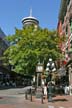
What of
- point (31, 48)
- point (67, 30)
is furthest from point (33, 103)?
point (67, 30)

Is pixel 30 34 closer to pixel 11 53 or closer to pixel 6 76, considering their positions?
pixel 11 53

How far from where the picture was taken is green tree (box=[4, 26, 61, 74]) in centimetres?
4275

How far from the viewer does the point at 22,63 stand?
43.0 meters

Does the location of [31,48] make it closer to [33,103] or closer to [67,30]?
[67,30]

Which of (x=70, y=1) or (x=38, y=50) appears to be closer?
(x=38, y=50)

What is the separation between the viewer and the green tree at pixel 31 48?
42.8m

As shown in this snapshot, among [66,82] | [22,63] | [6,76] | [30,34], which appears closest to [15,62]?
[22,63]

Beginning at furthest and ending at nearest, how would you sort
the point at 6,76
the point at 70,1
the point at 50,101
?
the point at 6,76 < the point at 70,1 < the point at 50,101

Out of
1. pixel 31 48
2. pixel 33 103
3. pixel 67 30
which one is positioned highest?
pixel 67 30

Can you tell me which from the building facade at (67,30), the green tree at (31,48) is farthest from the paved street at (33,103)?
the building facade at (67,30)

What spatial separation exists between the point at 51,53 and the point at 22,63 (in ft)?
13.3

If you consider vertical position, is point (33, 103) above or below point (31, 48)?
below

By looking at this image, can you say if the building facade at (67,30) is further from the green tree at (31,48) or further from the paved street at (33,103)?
the paved street at (33,103)

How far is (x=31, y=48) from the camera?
4331cm
